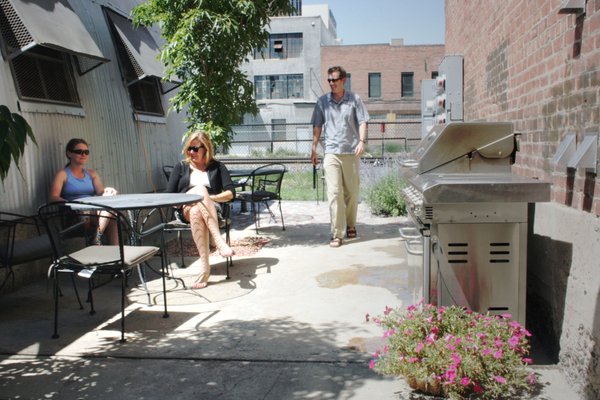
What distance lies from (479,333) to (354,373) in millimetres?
827

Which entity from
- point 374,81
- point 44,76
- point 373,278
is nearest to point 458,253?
point 373,278

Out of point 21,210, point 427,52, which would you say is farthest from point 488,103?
point 427,52

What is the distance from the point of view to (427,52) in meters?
46.2

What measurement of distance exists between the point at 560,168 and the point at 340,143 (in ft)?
13.8

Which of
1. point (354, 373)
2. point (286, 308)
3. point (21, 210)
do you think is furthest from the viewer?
point (21, 210)

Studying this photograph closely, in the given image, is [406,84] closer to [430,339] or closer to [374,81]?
[374,81]

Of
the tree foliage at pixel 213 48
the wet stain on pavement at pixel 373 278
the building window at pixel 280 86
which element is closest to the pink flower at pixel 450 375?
the wet stain on pavement at pixel 373 278

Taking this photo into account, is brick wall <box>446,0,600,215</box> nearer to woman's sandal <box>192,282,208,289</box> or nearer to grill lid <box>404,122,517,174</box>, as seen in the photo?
grill lid <box>404,122,517,174</box>

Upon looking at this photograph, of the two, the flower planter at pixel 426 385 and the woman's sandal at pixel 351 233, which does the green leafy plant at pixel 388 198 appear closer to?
the woman's sandal at pixel 351 233

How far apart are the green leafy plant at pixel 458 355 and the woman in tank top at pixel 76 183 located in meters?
4.06

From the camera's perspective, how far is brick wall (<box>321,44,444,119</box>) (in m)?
46.2

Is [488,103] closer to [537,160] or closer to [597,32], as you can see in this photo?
[537,160]

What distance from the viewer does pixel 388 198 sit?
35.3 feet

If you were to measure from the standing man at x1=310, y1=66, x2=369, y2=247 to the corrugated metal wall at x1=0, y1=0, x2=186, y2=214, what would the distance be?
115 inches
